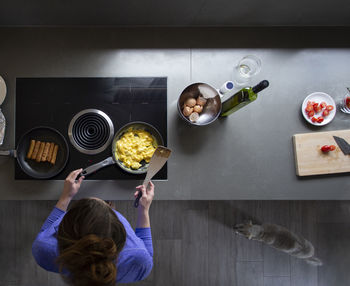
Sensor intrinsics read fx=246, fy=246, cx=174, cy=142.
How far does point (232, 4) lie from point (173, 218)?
1.30 m

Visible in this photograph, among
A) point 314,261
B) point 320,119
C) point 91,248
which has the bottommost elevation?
point 314,261

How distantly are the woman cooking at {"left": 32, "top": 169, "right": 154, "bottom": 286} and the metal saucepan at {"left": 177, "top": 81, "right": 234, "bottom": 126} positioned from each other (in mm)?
529

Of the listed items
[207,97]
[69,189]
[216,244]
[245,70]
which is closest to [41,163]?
[69,189]

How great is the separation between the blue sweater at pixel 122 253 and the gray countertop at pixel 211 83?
242 millimetres

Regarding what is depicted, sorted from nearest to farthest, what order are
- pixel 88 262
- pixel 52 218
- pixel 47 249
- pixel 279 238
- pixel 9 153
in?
1. pixel 88 262
2. pixel 47 249
3. pixel 52 218
4. pixel 9 153
5. pixel 279 238

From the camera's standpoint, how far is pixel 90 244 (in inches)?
27.1

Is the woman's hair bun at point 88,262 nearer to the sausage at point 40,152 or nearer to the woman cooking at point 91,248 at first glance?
the woman cooking at point 91,248

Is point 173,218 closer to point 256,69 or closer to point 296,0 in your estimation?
point 256,69

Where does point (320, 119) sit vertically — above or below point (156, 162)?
above

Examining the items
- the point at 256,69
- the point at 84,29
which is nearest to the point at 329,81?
the point at 256,69

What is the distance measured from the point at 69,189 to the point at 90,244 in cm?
43

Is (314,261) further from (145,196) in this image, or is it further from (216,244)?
(145,196)

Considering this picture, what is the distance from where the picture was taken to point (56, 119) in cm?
115

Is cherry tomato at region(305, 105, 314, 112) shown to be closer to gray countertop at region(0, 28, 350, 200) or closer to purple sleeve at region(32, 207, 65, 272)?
gray countertop at region(0, 28, 350, 200)
